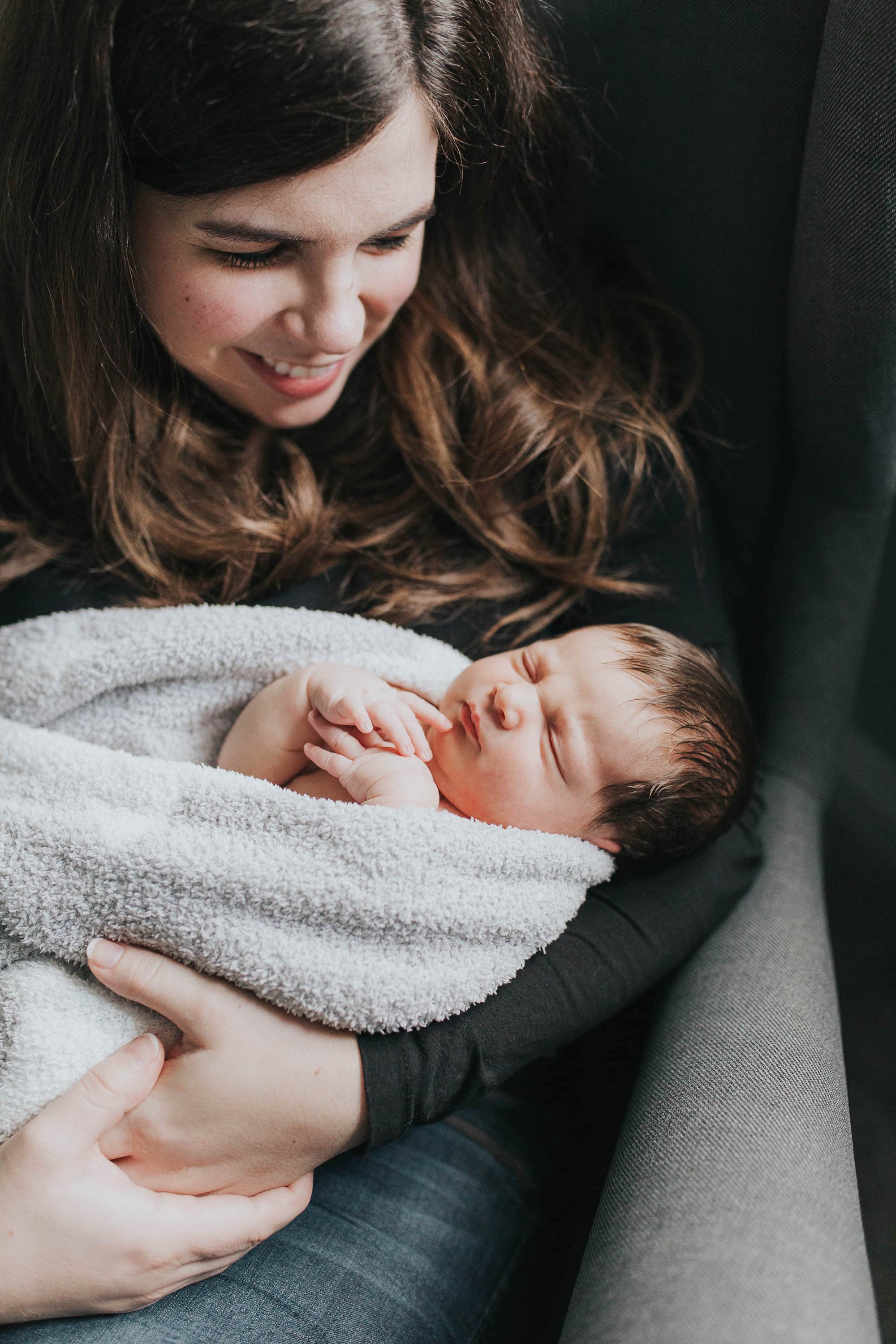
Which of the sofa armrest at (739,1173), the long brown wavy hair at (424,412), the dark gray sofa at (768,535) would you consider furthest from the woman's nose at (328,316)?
the sofa armrest at (739,1173)

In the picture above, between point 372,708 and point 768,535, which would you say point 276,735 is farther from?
point 768,535

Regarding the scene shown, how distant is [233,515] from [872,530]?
75cm

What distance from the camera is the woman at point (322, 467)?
2.52 ft

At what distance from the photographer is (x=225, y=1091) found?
2.60 feet

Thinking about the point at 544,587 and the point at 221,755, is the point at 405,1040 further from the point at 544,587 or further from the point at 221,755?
the point at 544,587

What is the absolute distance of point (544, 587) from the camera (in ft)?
3.81

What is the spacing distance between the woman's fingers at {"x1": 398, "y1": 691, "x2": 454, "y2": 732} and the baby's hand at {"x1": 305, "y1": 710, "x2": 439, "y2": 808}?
4 cm

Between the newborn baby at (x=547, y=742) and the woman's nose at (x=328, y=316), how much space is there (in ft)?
0.99

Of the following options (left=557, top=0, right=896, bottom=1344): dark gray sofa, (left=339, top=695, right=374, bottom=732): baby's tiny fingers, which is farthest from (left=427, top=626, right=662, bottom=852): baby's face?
(left=557, top=0, right=896, bottom=1344): dark gray sofa

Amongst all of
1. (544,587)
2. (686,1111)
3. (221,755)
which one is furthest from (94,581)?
(686,1111)

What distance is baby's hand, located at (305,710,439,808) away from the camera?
2.81 ft

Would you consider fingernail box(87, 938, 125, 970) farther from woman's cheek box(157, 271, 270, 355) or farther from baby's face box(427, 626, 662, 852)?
woman's cheek box(157, 271, 270, 355)

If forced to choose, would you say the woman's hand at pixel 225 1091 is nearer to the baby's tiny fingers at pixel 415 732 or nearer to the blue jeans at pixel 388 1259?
the blue jeans at pixel 388 1259

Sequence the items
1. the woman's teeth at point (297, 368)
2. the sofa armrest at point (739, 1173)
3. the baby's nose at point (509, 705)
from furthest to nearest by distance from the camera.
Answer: the woman's teeth at point (297, 368) → the baby's nose at point (509, 705) → the sofa armrest at point (739, 1173)
